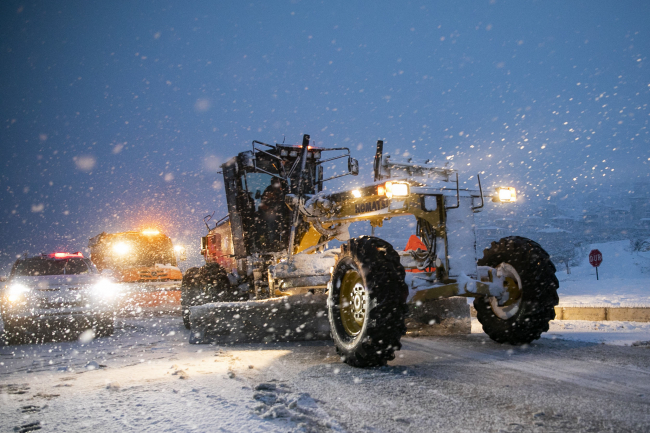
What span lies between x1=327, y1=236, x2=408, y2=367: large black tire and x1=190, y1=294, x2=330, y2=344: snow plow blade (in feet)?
4.63

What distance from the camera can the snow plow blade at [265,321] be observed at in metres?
6.04

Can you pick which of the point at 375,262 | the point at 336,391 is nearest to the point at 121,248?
the point at 375,262

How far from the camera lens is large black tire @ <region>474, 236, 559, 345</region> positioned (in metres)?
5.13

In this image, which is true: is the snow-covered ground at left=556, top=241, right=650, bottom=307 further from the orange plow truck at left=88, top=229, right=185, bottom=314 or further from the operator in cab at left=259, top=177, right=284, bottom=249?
the orange plow truck at left=88, top=229, right=185, bottom=314

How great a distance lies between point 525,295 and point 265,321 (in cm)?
321

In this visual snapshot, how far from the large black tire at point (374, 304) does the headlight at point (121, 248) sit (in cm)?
2372

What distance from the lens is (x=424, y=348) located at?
535 centimetres

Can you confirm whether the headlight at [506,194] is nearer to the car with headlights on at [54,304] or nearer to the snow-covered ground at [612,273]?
the car with headlights on at [54,304]

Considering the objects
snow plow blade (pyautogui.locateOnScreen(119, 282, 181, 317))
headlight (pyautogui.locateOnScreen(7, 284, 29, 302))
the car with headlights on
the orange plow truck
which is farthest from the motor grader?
the orange plow truck

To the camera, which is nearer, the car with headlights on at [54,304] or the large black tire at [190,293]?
the car with headlights on at [54,304]

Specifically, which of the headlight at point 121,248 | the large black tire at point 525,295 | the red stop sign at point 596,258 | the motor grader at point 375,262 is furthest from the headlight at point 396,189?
the headlight at point 121,248

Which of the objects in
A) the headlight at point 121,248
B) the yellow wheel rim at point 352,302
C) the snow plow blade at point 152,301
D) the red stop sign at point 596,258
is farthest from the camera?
the headlight at point 121,248

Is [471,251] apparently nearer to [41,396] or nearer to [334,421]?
[334,421]

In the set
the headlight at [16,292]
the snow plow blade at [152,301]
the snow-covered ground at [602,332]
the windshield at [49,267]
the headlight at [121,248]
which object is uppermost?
the headlight at [121,248]
